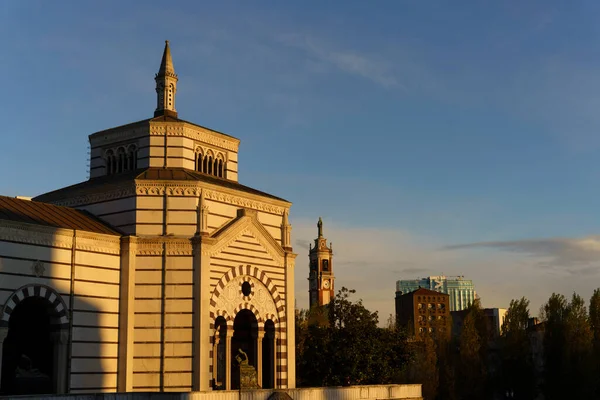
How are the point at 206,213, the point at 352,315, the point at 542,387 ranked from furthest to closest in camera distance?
the point at 542,387 → the point at 352,315 → the point at 206,213

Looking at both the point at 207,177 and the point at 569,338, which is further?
the point at 569,338

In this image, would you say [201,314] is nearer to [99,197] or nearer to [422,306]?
[99,197]

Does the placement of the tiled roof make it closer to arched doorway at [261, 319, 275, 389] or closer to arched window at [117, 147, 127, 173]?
arched window at [117, 147, 127, 173]

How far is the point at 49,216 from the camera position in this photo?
33.2 metres

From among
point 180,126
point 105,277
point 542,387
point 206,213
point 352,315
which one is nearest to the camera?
point 105,277

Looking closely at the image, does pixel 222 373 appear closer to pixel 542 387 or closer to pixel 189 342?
pixel 189 342

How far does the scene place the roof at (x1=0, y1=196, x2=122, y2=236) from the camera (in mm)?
31609

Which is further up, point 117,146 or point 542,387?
point 117,146

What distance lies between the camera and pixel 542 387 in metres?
56.8

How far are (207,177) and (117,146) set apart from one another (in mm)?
4822

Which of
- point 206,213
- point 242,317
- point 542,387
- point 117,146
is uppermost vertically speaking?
point 117,146

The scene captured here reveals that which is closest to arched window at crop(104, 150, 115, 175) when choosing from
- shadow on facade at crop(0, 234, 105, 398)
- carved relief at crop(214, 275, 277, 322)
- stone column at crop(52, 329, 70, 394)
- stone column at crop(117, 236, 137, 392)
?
stone column at crop(117, 236, 137, 392)

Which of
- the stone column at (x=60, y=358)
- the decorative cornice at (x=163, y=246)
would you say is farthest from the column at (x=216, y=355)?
the stone column at (x=60, y=358)

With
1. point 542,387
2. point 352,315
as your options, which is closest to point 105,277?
point 352,315
